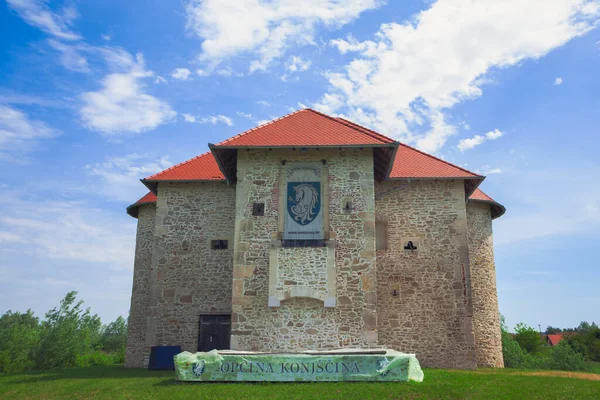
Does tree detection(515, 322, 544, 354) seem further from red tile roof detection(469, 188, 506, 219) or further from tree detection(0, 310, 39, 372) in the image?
tree detection(0, 310, 39, 372)

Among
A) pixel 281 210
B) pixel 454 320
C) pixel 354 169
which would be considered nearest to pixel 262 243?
pixel 281 210

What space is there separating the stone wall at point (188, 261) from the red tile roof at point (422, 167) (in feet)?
19.2

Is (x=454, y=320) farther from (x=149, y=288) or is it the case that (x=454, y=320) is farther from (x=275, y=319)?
(x=149, y=288)

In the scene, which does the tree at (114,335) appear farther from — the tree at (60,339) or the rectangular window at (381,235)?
the rectangular window at (381,235)

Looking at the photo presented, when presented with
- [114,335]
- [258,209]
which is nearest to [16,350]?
[258,209]

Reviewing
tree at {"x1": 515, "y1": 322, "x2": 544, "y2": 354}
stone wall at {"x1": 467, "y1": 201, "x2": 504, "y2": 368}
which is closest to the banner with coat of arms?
stone wall at {"x1": 467, "y1": 201, "x2": 504, "y2": 368}

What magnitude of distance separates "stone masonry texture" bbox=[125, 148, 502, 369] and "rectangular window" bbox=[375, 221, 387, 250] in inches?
4.1

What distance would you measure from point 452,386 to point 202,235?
9.72 m

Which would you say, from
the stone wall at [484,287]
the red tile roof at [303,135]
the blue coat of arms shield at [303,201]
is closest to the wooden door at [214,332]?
the blue coat of arms shield at [303,201]

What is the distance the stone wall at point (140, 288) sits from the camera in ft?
55.8

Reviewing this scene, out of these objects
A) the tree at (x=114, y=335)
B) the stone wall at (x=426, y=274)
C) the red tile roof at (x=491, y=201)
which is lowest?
the tree at (x=114, y=335)

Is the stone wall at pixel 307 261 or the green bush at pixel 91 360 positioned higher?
the stone wall at pixel 307 261

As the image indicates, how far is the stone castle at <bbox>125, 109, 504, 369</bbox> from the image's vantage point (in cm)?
1263

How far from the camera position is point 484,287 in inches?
673
